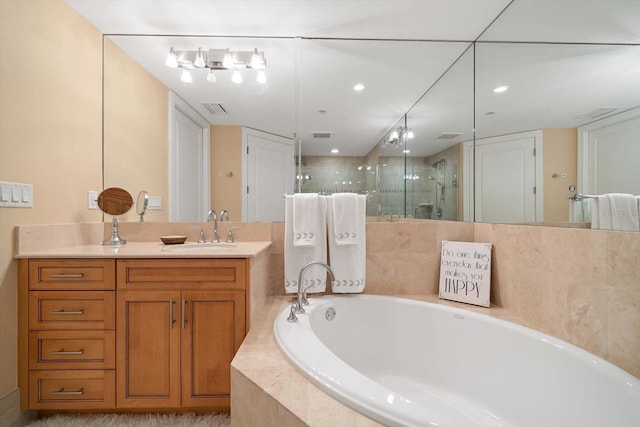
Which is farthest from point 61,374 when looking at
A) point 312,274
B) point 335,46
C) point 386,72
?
point 386,72

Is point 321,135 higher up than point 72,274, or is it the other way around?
point 321,135

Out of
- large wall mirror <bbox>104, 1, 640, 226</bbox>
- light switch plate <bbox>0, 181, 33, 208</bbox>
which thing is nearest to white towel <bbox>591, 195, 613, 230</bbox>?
large wall mirror <bbox>104, 1, 640, 226</bbox>

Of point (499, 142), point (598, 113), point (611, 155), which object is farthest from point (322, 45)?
point (611, 155)

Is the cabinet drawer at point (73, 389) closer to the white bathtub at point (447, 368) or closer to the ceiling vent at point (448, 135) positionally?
the white bathtub at point (447, 368)

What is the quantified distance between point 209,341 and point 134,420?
1.77 feet

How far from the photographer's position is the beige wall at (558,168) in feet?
3.82

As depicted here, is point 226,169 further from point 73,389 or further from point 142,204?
point 73,389

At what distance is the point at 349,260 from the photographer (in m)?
1.67

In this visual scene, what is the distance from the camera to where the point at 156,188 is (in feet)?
6.23

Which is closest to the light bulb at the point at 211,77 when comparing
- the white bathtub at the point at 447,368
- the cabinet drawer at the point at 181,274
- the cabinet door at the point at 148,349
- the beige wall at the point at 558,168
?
the cabinet drawer at the point at 181,274

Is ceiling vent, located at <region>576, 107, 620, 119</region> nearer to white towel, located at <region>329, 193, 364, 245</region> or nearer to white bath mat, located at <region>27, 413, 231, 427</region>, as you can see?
white towel, located at <region>329, 193, 364, 245</region>

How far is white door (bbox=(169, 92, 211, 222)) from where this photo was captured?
74.0 inches

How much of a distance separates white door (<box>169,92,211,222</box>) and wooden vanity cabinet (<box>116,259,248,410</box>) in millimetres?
629

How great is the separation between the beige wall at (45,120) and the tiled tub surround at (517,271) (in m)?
0.15
